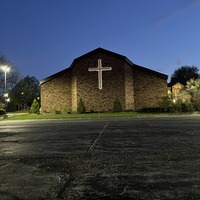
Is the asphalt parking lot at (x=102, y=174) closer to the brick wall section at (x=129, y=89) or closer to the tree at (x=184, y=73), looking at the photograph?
the brick wall section at (x=129, y=89)

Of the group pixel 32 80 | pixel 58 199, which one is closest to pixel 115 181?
pixel 58 199

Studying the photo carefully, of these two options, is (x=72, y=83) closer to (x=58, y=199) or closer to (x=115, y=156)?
(x=115, y=156)

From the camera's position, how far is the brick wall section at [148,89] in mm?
43156

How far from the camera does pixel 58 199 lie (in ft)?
13.8

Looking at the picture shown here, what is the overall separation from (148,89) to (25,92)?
69139 millimetres

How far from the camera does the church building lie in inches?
1594

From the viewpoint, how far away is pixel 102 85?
40.6m

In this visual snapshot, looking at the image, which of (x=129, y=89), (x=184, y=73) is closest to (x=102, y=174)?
(x=129, y=89)

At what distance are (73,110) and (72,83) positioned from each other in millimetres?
3991

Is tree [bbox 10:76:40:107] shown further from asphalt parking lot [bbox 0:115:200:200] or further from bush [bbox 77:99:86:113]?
asphalt parking lot [bbox 0:115:200:200]

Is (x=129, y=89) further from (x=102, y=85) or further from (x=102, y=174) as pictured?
(x=102, y=174)

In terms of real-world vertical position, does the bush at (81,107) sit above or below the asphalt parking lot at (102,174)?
above

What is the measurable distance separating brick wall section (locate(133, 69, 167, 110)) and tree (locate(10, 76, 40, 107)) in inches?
2411

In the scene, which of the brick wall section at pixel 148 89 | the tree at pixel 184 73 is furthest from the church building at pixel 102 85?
the tree at pixel 184 73
